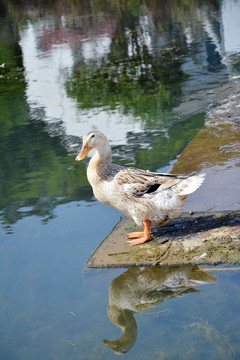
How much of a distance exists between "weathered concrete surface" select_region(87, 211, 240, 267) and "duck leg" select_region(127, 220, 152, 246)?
41 mm

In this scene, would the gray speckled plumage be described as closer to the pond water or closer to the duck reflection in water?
the pond water

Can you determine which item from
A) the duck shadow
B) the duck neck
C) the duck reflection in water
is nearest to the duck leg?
the duck shadow

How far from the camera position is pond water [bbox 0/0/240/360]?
3432mm

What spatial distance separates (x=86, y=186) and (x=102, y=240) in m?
1.38

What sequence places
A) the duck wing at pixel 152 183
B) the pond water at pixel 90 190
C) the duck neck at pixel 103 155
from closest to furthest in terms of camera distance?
the pond water at pixel 90 190, the duck wing at pixel 152 183, the duck neck at pixel 103 155

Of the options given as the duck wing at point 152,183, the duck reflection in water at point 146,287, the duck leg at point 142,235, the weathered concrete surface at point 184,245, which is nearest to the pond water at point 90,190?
the duck reflection in water at point 146,287

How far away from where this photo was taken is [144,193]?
15.2 feet

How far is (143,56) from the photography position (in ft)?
41.2

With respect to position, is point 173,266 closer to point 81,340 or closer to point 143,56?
point 81,340

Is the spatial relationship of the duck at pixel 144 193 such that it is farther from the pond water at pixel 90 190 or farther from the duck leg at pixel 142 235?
the pond water at pixel 90 190

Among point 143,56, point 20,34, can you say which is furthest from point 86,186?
point 20,34

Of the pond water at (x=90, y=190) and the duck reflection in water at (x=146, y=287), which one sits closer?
the pond water at (x=90, y=190)

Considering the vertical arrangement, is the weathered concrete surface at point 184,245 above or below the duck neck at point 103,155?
below

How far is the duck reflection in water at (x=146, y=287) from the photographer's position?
3.69 metres
